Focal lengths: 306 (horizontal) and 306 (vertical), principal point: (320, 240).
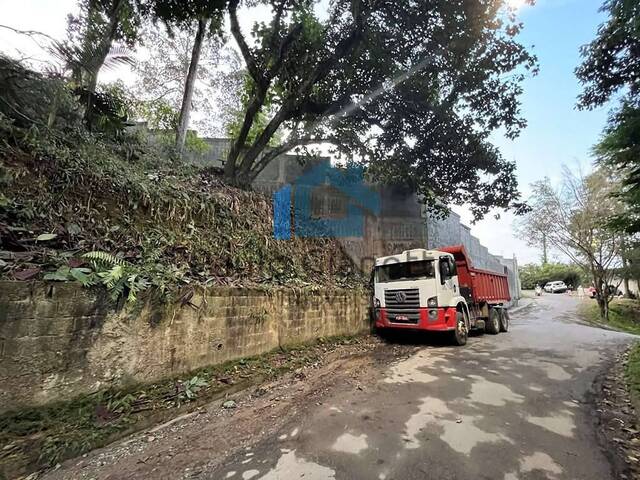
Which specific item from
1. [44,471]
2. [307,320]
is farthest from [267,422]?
[307,320]

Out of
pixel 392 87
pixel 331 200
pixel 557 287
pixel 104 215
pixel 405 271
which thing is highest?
pixel 392 87

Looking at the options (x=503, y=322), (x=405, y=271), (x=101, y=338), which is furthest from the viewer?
(x=503, y=322)

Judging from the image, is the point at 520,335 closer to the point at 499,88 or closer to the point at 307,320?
the point at 307,320

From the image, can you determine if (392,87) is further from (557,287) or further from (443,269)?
(557,287)

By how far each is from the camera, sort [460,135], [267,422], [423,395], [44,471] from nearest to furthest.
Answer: [44,471] → [267,422] → [423,395] → [460,135]

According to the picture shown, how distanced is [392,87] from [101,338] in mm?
9522

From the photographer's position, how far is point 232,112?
14.0 m

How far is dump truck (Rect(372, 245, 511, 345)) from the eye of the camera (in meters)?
7.17

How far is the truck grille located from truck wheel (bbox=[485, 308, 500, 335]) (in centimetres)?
368

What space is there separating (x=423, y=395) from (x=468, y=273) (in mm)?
5307

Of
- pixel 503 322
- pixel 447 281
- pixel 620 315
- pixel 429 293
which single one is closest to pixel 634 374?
pixel 447 281

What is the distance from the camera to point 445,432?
10.3ft

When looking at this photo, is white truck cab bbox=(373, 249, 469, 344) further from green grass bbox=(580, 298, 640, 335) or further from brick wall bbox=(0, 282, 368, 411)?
green grass bbox=(580, 298, 640, 335)

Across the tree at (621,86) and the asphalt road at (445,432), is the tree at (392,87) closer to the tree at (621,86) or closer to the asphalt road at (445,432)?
the tree at (621,86)
